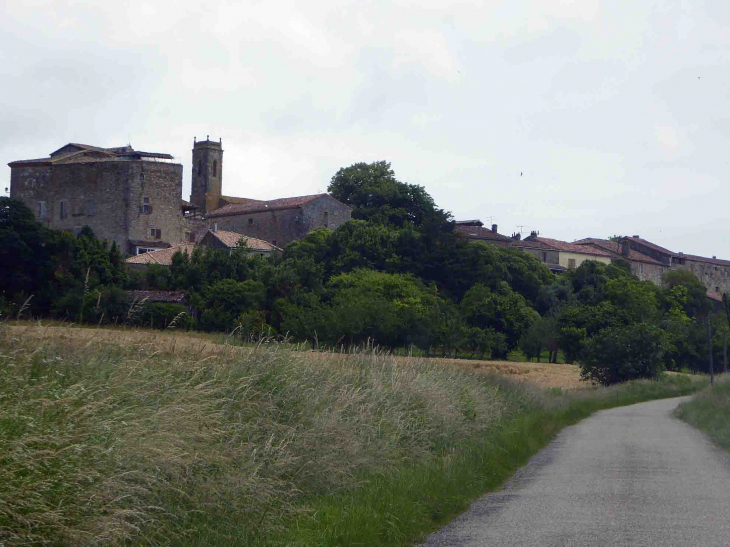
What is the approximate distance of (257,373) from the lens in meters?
12.0

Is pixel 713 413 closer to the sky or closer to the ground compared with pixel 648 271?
closer to the ground

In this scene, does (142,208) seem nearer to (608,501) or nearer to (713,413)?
(713,413)

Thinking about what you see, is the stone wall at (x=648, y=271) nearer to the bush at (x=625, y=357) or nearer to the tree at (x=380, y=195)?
the tree at (x=380, y=195)

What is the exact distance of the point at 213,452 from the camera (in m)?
9.27

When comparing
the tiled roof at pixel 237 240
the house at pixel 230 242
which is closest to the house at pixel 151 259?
the house at pixel 230 242

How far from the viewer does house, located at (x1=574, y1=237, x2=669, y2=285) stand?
416 feet

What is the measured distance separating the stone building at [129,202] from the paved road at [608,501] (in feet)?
236

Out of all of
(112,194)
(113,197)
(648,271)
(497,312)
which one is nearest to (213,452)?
(497,312)

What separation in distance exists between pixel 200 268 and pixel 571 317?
29593 millimetres

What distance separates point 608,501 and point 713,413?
20.6 m

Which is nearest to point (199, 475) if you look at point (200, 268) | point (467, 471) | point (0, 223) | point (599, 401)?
point (467, 471)

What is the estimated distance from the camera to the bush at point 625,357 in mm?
58750

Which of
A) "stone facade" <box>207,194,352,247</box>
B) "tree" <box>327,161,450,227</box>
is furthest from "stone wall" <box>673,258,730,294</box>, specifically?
"stone facade" <box>207,194,352,247</box>

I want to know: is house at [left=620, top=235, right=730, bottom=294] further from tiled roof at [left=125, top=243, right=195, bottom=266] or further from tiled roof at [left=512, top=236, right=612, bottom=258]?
tiled roof at [left=125, top=243, right=195, bottom=266]
